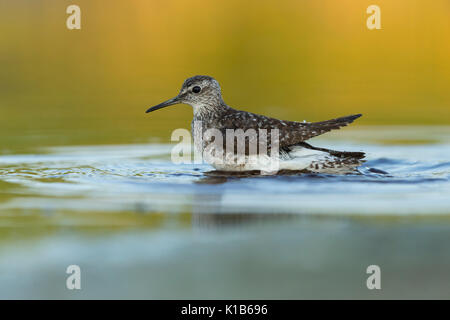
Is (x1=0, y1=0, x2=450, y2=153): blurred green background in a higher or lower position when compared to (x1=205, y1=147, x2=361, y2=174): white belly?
higher

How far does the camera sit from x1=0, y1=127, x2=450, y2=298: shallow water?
4230mm

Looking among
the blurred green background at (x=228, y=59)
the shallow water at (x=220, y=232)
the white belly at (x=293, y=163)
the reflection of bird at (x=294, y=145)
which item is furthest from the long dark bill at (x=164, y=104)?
the blurred green background at (x=228, y=59)

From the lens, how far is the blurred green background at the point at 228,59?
13.0m

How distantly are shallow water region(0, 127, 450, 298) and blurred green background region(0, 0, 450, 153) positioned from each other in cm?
467

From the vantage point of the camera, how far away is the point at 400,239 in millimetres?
4980

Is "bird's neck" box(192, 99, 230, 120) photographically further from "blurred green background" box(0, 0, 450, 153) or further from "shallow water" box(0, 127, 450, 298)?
"blurred green background" box(0, 0, 450, 153)

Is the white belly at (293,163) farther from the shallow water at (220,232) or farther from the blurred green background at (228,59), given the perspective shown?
the blurred green background at (228,59)

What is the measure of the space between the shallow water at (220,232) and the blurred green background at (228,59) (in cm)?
467

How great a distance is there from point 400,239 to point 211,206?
5.80 ft

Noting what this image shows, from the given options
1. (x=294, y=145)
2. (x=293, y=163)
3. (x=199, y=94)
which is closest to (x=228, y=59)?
(x=199, y=94)

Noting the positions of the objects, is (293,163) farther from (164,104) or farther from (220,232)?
(220,232)

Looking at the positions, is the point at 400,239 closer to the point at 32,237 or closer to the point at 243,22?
the point at 32,237

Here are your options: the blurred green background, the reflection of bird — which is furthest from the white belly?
the blurred green background

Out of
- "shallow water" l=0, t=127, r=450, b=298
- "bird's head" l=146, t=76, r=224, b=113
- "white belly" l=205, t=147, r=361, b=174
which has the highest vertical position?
"bird's head" l=146, t=76, r=224, b=113
